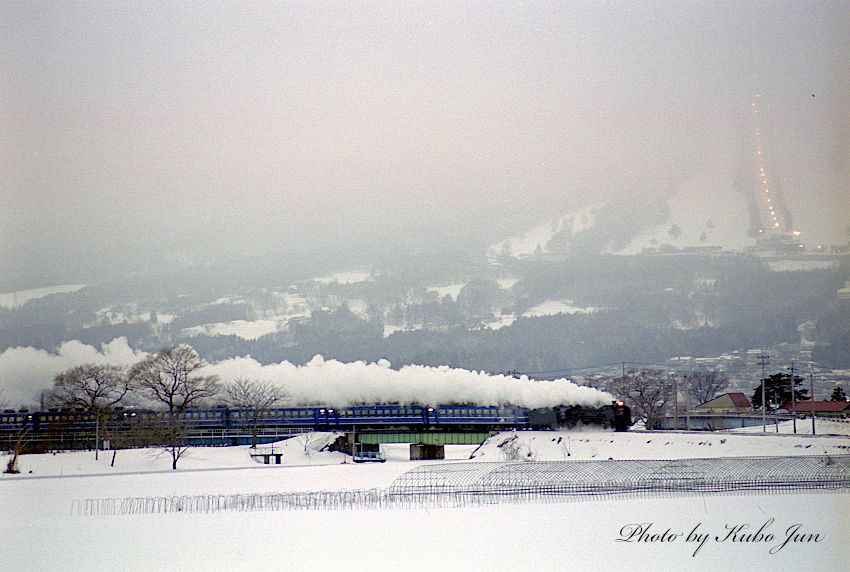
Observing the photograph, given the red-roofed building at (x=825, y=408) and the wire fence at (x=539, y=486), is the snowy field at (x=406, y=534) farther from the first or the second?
the red-roofed building at (x=825, y=408)

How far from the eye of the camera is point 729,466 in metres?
25.7

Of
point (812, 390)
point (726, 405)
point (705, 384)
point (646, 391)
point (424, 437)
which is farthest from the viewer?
point (726, 405)

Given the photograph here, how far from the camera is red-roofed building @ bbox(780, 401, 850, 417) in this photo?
31.2 m

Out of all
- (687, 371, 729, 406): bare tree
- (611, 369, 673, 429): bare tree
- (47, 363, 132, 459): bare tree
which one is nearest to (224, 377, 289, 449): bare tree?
(47, 363, 132, 459): bare tree

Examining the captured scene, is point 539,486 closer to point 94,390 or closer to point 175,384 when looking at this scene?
point 175,384

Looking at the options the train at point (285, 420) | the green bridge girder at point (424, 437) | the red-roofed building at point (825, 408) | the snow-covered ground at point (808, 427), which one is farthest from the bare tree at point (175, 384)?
the red-roofed building at point (825, 408)

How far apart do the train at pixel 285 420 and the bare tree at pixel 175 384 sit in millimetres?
411

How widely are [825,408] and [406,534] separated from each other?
1713cm

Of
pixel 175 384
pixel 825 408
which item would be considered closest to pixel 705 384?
pixel 825 408

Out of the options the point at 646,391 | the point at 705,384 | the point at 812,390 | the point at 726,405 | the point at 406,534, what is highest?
the point at 705,384

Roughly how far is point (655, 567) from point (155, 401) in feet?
61.8

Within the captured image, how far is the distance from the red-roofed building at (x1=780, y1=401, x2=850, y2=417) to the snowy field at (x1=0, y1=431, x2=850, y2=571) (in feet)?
29.2

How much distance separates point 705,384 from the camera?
36.9m

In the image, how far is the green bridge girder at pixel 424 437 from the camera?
35.6m
